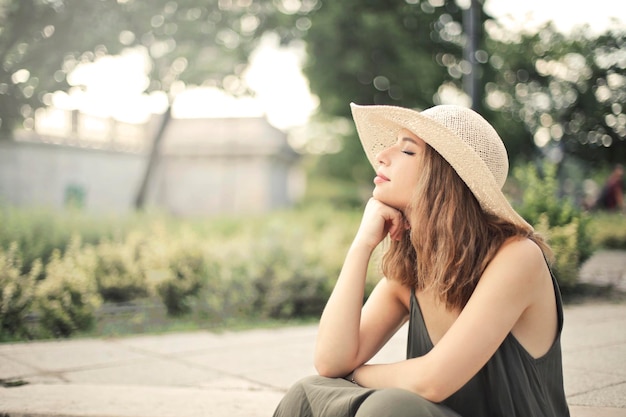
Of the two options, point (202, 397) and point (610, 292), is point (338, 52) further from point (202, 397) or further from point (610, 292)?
point (202, 397)

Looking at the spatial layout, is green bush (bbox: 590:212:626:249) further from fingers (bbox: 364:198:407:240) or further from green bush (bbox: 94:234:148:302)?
green bush (bbox: 94:234:148:302)

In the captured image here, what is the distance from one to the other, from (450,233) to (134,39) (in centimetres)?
1501

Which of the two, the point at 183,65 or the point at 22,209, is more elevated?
the point at 183,65

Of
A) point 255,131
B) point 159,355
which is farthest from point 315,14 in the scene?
point 159,355

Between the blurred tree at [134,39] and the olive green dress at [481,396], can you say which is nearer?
the olive green dress at [481,396]

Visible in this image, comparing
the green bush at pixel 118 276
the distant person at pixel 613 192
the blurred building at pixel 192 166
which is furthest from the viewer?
the blurred building at pixel 192 166

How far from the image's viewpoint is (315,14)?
691 inches

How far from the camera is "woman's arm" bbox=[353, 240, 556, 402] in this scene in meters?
1.96

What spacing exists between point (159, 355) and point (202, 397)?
1.66 metres

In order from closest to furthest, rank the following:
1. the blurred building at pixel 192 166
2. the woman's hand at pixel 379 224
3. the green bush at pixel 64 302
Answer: the woman's hand at pixel 379 224 → the green bush at pixel 64 302 → the blurred building at pixel 192 166

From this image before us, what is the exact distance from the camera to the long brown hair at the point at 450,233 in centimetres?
210

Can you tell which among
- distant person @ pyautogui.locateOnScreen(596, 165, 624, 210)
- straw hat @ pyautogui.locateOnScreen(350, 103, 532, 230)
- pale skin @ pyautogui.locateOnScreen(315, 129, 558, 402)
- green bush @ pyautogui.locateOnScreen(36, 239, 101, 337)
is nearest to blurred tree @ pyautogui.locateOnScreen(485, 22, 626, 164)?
distant person @ pyautogui.locateOnScreen(596, 165, 624, 210)

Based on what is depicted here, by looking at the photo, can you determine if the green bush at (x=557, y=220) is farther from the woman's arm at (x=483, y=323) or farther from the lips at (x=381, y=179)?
the woman's arm at (x=483, y=323)

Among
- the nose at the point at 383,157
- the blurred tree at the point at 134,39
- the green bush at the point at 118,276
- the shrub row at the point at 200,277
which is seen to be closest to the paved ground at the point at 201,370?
the shrub row at the point at 200,277
